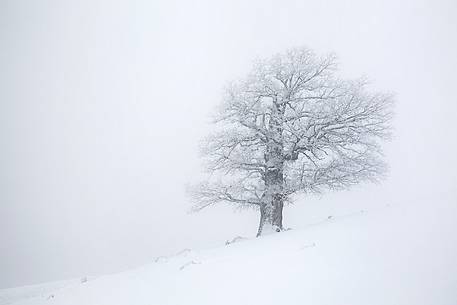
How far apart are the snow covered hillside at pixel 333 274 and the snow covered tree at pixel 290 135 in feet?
27.5

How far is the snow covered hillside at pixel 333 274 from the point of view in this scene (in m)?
4.73

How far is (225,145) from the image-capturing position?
61.5 feet

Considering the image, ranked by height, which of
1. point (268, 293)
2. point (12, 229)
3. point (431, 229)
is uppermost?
point (12, 229)

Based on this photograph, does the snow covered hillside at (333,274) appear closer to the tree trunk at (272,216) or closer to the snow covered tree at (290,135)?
the snow covered tree at (290,135)

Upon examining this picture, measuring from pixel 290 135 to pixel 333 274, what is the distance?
12461 millimetres

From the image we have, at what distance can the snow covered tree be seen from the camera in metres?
17.6

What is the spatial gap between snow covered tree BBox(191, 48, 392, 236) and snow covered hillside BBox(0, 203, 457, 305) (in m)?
8.38

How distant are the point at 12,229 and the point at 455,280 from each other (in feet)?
229

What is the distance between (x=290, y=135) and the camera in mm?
17828

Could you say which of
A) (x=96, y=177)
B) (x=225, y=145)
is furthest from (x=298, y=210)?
(x=96, y=177)

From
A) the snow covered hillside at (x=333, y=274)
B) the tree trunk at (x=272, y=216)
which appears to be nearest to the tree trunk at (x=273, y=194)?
the tree trunk at (x=272, y=216)

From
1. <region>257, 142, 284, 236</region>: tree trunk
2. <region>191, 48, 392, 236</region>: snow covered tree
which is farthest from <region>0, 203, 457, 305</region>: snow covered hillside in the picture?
<region>257, 142, 284, 236</region>: tree trunk

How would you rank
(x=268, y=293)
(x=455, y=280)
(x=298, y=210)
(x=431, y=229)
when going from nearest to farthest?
1. (x=455, y=280)
2. (x=268, y=293)
3. (x=431, y=229)
4. (x=298, y=210)

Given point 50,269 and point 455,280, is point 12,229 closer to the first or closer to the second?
point 50,269
